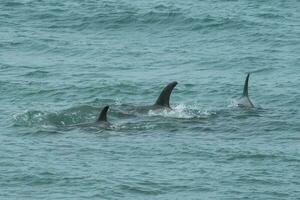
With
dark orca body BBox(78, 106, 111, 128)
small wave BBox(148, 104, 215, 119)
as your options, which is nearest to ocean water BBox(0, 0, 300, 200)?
small wave BBox(148, 104, 215, 119)

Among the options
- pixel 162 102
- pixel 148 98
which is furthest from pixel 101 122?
pixel 148 98

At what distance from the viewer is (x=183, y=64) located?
36562 millimetres

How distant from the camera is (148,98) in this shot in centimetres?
3198

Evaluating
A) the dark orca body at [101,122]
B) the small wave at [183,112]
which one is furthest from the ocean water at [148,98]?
the dark orca body at [101,122]

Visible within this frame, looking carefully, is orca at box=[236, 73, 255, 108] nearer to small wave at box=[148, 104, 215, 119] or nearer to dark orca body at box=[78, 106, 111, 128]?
small wave at box=[148, 104, 215, 119]

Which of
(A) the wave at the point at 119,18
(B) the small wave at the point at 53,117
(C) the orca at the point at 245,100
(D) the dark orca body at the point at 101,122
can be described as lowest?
(A) the wave at the point at 119,18

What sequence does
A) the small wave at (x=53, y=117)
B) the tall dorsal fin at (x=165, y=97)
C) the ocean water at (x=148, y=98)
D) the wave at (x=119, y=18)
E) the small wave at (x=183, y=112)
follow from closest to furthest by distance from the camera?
1. the ocean water at (x=148, y=98)
2. the small wave at (x=53, y=117)
3. the small wave at (x=183, y=112)
4. the tall dorsal fin at (x=165, y=97)
5. the wave at (x=119, y=18)

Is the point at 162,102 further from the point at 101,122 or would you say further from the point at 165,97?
the point at 101,122

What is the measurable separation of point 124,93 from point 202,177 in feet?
32.6

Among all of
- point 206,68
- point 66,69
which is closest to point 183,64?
point 206,68

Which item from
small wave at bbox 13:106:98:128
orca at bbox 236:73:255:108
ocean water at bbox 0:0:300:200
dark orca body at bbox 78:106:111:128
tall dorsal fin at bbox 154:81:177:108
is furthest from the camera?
orca at bbox 236:73:255:108

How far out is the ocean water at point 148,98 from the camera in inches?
897

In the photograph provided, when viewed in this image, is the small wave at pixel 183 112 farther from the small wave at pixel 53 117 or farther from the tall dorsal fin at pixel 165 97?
the small wave at pixel 53 117

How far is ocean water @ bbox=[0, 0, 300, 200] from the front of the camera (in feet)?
74.7
